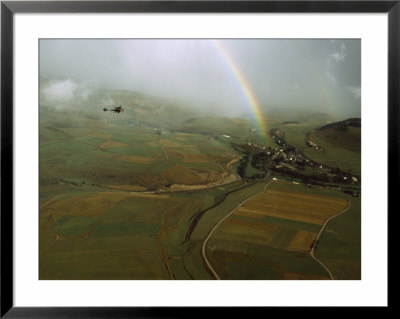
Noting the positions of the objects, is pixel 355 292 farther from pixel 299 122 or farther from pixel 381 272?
pixel 299 122

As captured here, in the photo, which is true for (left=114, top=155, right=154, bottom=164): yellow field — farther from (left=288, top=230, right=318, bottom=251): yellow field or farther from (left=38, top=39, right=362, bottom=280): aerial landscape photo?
(left=288, top=230, right=318, bottom=251): yellow field

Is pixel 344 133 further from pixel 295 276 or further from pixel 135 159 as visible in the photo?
pixel 135 159

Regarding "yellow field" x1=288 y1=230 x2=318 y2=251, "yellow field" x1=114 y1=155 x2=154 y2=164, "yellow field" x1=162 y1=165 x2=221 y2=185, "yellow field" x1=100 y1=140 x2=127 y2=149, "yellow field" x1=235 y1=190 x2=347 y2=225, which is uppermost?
"yellow field" x1=100 y1=140 x2=127 y2=149

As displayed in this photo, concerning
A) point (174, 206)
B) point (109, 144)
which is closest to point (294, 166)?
point (174, 206)

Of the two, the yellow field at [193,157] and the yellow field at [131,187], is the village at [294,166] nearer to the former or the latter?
the yellow field at [193,157]

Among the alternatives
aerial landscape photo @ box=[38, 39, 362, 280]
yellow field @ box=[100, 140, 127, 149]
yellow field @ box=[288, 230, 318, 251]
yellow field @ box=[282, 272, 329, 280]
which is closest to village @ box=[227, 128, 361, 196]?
aerial landscape photo @ box=[38, 39, 362, 280]

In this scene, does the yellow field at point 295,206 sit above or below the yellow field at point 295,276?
above

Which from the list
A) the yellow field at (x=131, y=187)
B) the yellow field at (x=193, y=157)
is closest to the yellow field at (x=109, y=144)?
the yellow field at (x=131, y=187)
